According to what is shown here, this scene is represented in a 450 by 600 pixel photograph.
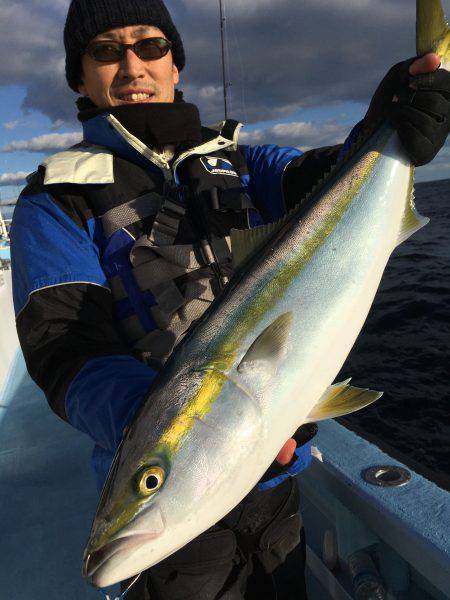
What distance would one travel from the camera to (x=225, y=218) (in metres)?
2.93

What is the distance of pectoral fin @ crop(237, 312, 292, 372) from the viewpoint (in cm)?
188

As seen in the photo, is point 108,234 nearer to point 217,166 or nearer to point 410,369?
point 217,166

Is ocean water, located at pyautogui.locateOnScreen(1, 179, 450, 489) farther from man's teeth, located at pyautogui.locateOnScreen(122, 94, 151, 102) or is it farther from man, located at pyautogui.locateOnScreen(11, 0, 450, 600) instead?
man's teeth, located at pyautogui.locateOnScreen(122, 94, 151, 102)

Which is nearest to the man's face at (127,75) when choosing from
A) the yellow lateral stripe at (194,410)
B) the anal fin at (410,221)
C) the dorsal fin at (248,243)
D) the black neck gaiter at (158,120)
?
the black neck gaiter at (158,120)

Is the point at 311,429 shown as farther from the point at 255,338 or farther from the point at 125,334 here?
the point at 125,334

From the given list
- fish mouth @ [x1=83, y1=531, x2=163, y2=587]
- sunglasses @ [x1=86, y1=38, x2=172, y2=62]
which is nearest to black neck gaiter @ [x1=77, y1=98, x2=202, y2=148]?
sunglasses @ [x1=86, y1=38, x2=172, y2=62]

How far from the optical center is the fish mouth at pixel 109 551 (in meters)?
1.53

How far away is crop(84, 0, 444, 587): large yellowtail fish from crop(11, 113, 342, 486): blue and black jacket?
0.33 meters

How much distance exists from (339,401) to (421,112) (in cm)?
157

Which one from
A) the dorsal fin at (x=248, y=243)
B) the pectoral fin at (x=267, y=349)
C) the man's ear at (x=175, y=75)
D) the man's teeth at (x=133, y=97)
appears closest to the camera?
the pectoral fin at (x=267, y=349)

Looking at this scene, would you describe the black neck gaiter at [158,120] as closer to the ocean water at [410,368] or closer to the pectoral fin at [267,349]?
the pectoral fin at [267,349]

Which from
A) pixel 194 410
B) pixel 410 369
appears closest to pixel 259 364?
pixel 194 410

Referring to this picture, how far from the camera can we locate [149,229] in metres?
2.79

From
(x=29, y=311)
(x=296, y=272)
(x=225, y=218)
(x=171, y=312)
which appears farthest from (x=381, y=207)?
(x=29, y=311)
